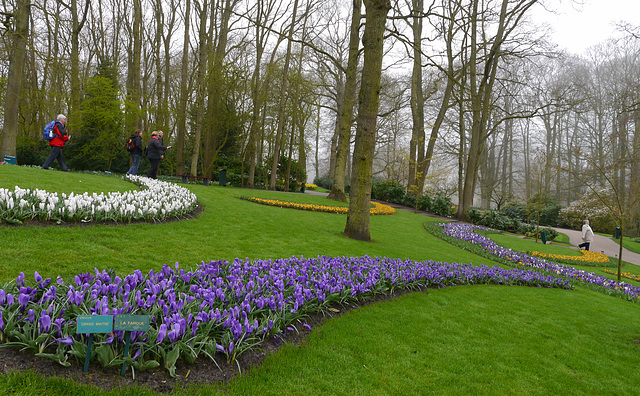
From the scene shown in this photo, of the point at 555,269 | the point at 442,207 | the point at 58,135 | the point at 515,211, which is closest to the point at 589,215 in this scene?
the point at 515,211

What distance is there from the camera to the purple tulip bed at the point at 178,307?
218cm

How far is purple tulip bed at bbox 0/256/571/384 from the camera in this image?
2178 mm

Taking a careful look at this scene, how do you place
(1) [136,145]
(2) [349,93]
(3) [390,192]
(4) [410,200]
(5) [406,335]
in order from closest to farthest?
(5) [406,335] < (1) [136,145] < (2) [349,93] < (4) [410,200] < (3) [390,192]

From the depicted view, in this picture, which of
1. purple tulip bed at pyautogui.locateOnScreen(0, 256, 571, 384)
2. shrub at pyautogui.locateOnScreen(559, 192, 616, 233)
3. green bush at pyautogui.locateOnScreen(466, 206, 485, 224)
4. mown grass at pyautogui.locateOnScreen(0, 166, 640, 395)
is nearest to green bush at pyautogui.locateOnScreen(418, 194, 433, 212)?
green bush at pyautogui.locateOnScreen(466, 206, 485, 224)

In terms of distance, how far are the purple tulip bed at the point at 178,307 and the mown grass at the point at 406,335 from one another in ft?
0.72

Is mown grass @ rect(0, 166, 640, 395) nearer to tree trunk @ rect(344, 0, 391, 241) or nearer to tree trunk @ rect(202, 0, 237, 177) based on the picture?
tree trunk @ rect(344, 0, 391, 241)

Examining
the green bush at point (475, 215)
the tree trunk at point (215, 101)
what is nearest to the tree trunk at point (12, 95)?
the tree trunk at point (215, 101)

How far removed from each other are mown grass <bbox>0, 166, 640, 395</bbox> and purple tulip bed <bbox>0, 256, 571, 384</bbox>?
22 centimetres

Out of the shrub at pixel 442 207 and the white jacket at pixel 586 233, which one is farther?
the shrub at pixel 442 207

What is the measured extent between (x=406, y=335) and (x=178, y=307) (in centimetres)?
218

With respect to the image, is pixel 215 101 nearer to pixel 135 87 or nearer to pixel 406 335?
pixel 135 87

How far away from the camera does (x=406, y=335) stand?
3.46m

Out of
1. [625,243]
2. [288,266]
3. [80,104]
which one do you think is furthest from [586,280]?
[80,104]

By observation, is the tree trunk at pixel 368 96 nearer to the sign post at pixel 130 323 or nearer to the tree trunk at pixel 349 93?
the tree trunk at pixel 349 93
